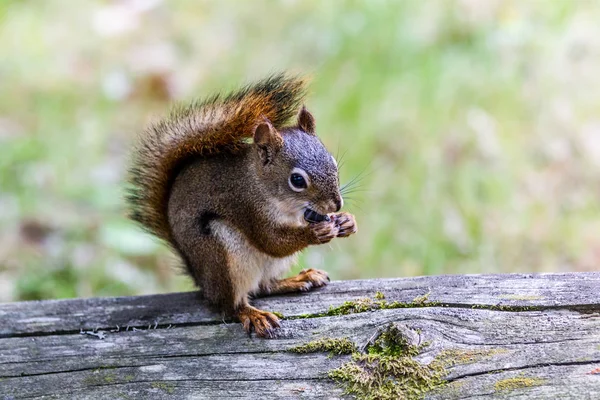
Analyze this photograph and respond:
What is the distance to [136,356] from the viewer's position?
64.9 inches

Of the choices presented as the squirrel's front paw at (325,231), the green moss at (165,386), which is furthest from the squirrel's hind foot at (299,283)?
the green moss at (165,386)

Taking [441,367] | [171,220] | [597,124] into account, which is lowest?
[441,367]

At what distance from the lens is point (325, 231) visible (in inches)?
70.9

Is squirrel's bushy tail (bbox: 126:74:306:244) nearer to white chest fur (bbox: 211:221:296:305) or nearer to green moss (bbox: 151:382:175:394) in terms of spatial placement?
white chest fur (bbox: 211:221:296:305)

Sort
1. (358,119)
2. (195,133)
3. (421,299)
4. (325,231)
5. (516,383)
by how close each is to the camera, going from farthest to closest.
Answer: (358,119)
(195,133)
(325,231)
(421,299)
(516,383)

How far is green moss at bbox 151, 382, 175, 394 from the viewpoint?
1.54 metres

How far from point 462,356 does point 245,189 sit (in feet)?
2.36

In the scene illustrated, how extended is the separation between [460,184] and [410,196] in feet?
0.71

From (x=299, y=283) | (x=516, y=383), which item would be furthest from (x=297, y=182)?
(x=516, y=383)

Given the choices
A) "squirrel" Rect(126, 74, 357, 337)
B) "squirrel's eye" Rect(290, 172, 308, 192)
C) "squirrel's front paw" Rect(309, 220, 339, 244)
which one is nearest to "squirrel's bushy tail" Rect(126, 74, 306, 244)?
"squirrel" Rect(126, 74, 357, 337)

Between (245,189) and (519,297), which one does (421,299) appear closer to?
(519,297)

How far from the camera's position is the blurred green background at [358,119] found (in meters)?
2.85

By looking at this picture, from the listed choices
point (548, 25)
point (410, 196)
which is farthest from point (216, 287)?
point (548, 25)

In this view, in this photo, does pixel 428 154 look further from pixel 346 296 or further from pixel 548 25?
pixel 346 296
